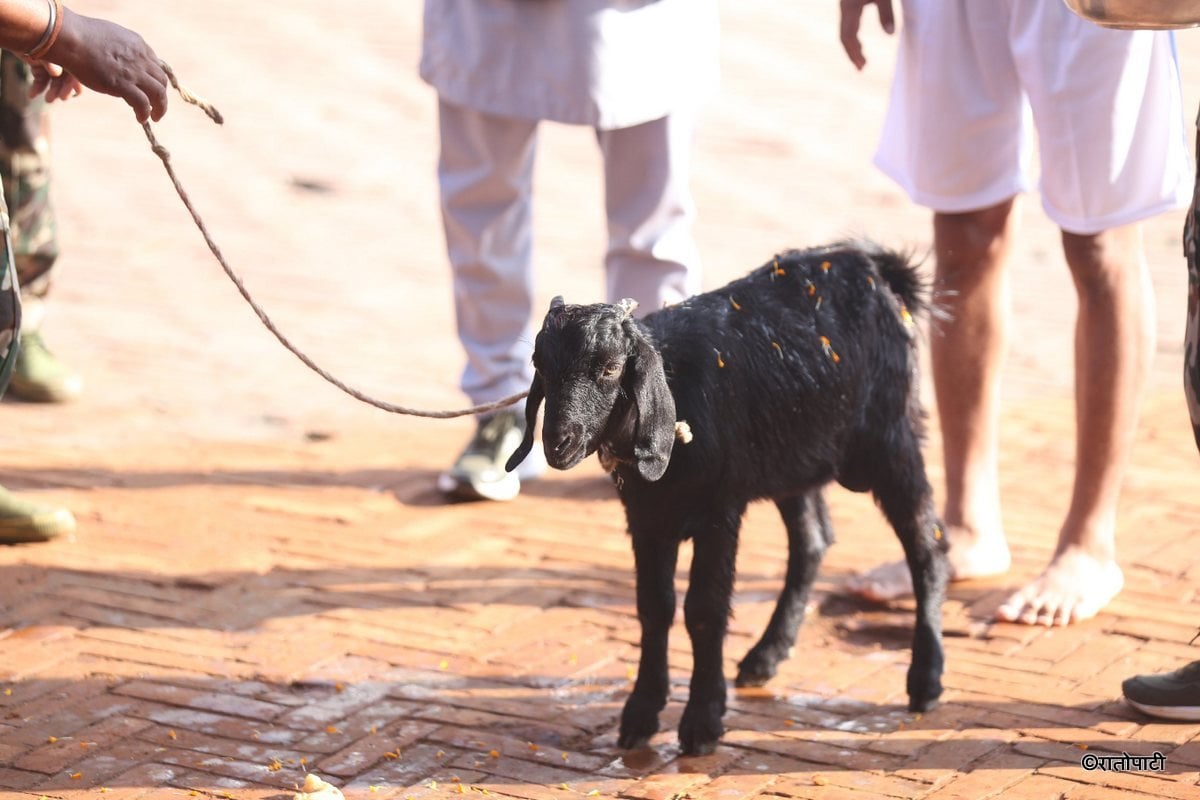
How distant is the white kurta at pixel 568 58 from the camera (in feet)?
15.5

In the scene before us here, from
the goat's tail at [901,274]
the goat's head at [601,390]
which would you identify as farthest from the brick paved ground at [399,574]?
the goat's tail at [901,274]

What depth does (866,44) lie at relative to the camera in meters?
11.9

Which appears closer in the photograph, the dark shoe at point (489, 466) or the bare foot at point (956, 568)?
the bare foot at point (956, 568)

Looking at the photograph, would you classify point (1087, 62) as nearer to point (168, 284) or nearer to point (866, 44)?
point (168, 284)

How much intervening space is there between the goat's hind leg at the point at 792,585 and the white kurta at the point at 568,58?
146cm

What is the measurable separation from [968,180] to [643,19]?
1.25 meters

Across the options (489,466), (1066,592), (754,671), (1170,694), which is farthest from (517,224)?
(1170,694)

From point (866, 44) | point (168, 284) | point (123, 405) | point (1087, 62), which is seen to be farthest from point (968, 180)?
point (866, 44)

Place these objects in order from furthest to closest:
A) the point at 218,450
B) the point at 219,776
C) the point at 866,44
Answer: the point at 866,44 < the point at 218,450 < the point at 219,776

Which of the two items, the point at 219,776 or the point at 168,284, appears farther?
the point at 168,284

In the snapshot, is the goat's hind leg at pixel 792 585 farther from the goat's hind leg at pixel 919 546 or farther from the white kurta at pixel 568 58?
the white kurta at pixel 568 58

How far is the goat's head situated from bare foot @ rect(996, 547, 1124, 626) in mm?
1521

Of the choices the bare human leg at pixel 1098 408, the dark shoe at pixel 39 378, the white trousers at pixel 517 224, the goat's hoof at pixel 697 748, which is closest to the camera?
the goat's hoof at pixel 697 748

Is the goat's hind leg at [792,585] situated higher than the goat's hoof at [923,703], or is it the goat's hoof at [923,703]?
the goat's hind leg at [792,585]
